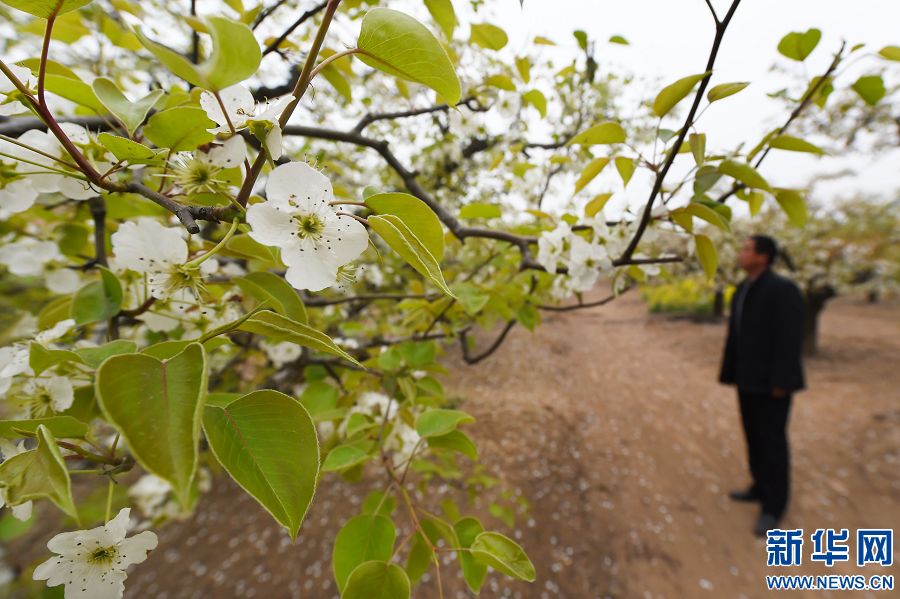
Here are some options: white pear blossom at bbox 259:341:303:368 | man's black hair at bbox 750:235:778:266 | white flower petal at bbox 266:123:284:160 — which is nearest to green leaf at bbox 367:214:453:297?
white flower petal at bbox 266:123:284:160

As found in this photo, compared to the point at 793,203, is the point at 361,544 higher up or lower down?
lower down

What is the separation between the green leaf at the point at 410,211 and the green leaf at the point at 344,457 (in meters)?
0.41

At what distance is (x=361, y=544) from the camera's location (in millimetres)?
608

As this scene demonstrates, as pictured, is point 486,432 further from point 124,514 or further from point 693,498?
point 124,514

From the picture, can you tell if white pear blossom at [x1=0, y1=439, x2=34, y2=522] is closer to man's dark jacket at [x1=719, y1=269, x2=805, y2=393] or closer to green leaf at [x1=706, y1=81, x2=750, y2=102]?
green leaf at [x1=706, y1=81, x2=750, y2=102]

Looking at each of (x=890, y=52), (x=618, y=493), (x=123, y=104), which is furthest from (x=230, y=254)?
(x=618, y=493)

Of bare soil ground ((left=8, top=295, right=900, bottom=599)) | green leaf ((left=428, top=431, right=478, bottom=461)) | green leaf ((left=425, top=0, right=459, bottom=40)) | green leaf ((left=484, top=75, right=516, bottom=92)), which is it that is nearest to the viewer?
green leaf ((left=425, top=0, right=459, bottom=40))

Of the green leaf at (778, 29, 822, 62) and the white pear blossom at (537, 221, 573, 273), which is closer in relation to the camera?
the green leaf at (778, 29, 822, 62)

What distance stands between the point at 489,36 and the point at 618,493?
2.74 m

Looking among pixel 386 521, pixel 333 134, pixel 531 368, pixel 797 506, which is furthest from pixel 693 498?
pixel 333 134

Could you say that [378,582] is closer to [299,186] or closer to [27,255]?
[299,186]

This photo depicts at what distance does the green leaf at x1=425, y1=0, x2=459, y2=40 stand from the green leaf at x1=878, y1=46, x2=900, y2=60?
28.5 inches

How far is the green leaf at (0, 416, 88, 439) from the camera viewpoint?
0.36 meters

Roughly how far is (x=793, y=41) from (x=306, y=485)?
1011mm
